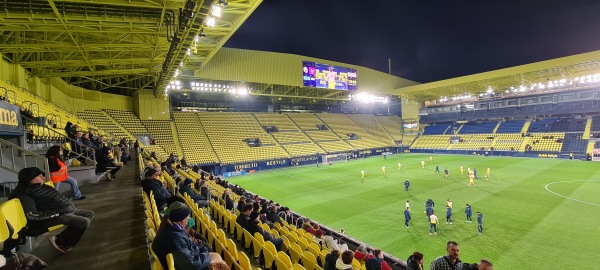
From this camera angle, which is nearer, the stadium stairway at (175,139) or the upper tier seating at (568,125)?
the stadium stairway at (175,139)

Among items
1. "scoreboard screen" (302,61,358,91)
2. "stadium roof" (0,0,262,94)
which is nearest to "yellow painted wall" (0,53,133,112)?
"stadium roof" (0,0,262,94)

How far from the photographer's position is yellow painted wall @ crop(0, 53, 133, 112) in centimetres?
2108

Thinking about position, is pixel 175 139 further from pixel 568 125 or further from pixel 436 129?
pixel 568 125

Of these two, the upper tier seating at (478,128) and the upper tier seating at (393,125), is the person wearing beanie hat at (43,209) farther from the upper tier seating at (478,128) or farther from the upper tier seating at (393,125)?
the upper tier seating at (393,125)

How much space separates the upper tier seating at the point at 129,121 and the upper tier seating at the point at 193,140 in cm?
458

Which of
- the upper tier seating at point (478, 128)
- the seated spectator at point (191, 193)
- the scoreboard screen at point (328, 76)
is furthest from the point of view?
the upper tier seating at point (478, 128)

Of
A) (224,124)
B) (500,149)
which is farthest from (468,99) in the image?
(224,124)

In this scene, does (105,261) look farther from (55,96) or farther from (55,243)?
(55,96)

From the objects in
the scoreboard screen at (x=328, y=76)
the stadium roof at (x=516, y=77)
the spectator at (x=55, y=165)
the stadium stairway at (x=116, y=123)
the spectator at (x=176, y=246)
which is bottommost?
the spectator at (x=176, y=246)

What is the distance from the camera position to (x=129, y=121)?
35.2 metres

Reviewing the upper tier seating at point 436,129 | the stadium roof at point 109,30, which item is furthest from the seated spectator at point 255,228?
the upper tier seating at point 436,129

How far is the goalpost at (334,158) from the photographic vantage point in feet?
142

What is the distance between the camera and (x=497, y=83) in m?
42.0

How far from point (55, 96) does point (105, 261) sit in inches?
1243
